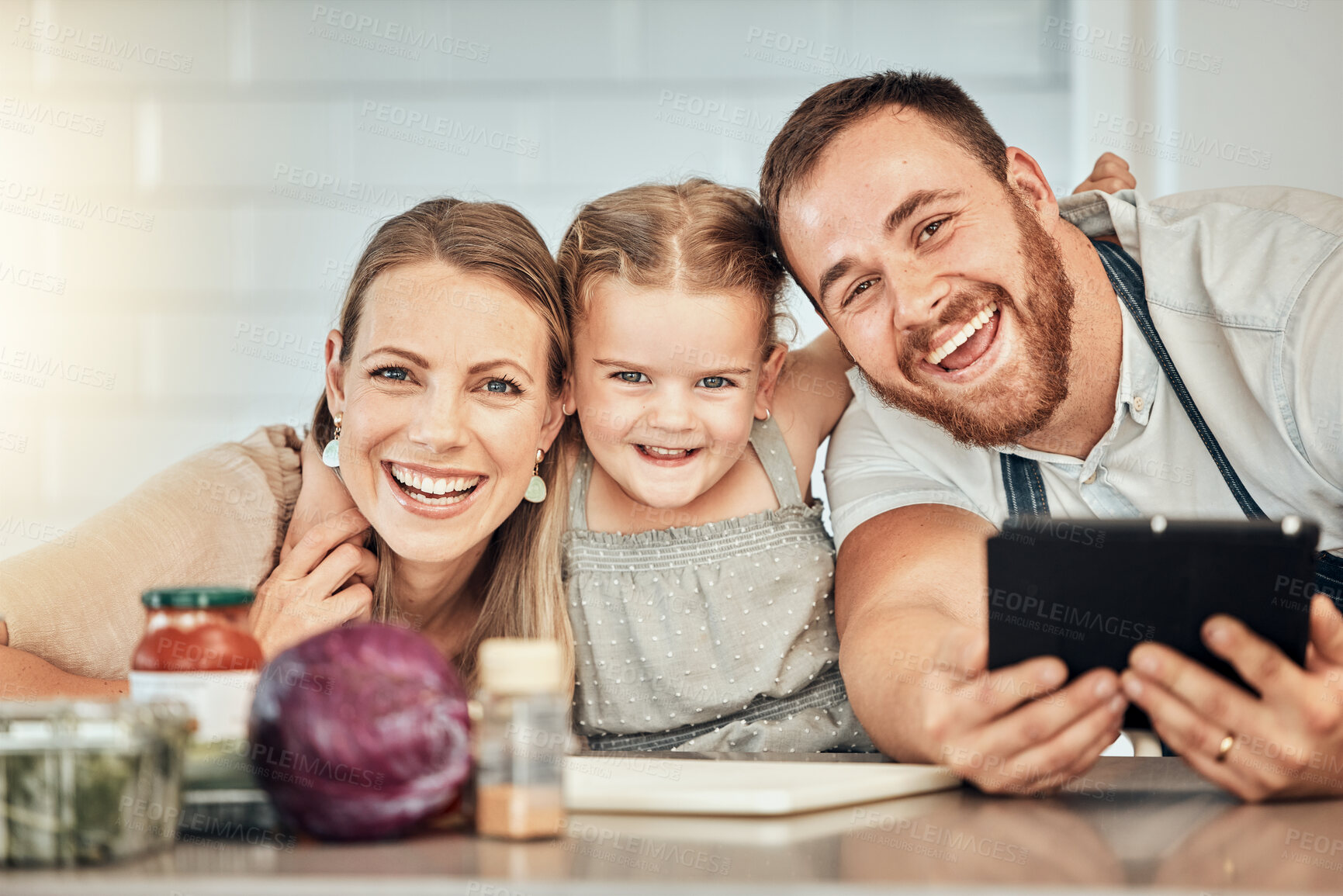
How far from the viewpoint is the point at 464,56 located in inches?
101

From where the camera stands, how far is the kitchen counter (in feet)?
1.73

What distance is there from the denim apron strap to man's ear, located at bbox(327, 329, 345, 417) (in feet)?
2.89

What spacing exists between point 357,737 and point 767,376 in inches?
42.7

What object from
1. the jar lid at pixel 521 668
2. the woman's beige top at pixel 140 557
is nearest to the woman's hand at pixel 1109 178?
the woman's beige top at pixel 140 557

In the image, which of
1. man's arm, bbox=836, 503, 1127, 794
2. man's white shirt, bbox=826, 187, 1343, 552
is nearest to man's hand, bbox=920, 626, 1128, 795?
man's arm, bbox=836, 503, 1127, 794

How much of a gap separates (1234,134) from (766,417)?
144 cm

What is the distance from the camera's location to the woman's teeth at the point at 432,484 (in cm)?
143

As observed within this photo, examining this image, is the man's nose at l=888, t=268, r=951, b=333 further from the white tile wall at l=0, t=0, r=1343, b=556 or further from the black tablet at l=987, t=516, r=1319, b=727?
the white tile wall at l=0, t=0, r=1343, b=556

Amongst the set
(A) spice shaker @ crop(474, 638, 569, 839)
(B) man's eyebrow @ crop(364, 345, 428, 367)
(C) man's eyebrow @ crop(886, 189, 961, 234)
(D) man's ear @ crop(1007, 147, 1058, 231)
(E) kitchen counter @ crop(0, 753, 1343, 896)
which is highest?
(D) man's ear @ crop(1007, 147, 1058, 231)

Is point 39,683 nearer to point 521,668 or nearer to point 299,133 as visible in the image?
point 521,668

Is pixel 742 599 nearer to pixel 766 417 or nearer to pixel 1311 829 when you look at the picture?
pixel 766 417

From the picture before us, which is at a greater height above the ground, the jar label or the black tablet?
the black tablet

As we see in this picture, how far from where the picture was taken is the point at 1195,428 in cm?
144

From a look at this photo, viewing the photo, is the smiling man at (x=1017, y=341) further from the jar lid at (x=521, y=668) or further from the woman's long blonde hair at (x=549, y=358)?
the jar lid at (x=521, y=668)
